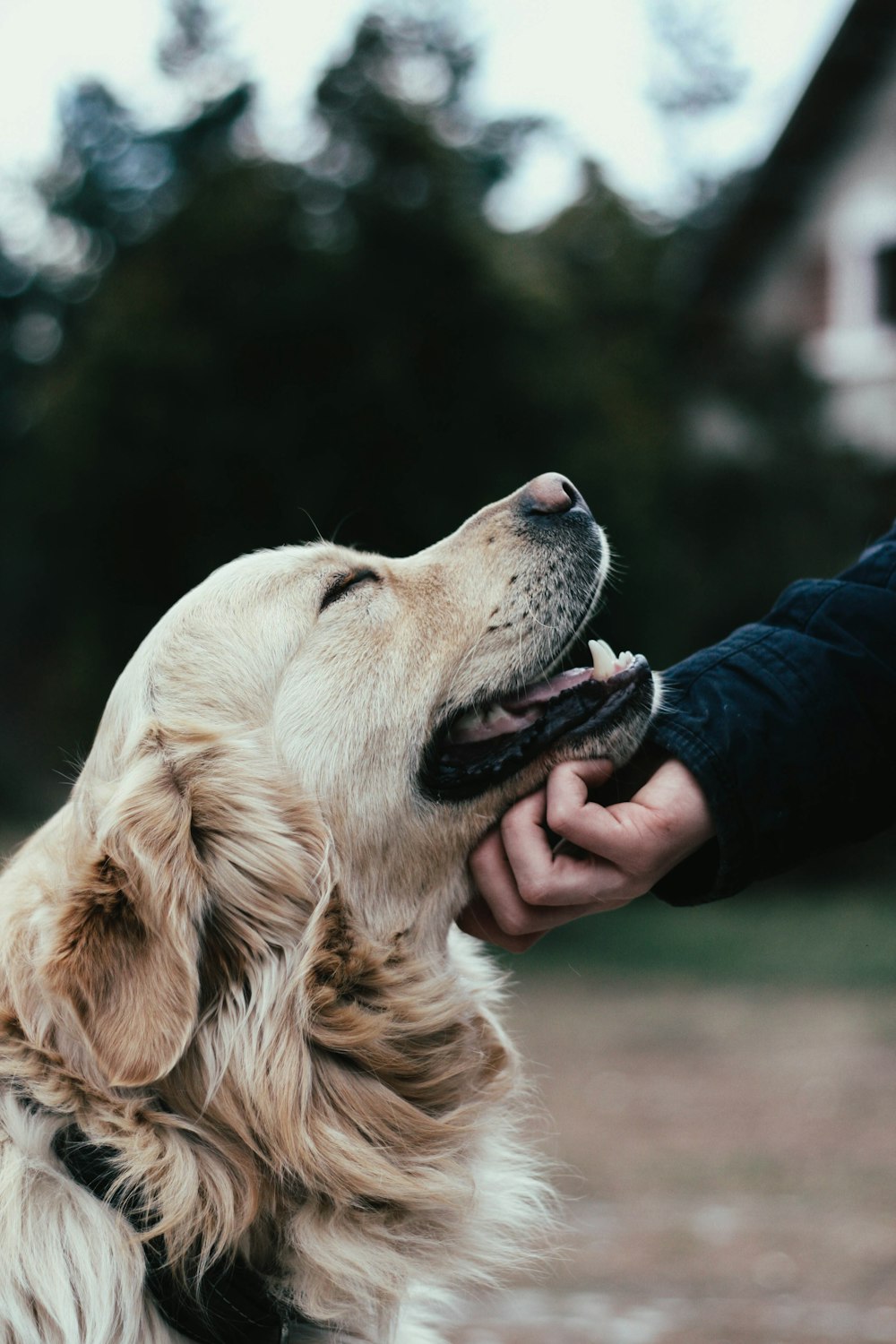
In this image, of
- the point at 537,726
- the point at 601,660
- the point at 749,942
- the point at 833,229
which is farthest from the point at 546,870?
the point at 833,229

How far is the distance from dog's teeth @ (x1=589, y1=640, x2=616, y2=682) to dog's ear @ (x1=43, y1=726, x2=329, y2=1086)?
0.68 m

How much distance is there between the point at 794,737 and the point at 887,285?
13.2m

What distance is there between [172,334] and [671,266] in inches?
339

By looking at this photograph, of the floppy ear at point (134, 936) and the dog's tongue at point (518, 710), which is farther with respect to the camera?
the dog's tongue at point (518, 710)

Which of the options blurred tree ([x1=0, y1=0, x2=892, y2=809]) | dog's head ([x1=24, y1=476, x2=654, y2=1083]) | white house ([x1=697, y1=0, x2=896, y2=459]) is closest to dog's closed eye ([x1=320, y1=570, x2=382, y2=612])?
dog's head ([x1=24, y1=476, x2=654, y2=1083])

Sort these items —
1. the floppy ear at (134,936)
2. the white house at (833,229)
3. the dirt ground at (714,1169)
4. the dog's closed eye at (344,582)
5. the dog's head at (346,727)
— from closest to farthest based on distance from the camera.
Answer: the floppy ear at (134,936) < the dog's head at (346,727) < the dog's closed eye at (344,582) < the dirt ground at (714,1169) < the white house at (833,229)

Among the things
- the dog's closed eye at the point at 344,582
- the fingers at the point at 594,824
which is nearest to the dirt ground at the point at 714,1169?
the fingers at the point at 594,824

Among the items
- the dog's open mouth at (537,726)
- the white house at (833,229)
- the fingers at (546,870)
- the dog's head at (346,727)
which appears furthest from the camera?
Result: the white house at (833,229)

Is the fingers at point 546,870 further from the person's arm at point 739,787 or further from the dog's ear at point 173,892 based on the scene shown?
the dog's ear at point 173,892

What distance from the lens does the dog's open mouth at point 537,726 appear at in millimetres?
2961

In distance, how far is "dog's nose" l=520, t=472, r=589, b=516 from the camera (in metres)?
3.19

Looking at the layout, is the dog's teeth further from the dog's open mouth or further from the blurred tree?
the blurred tree

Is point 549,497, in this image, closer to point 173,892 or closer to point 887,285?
point 173,892

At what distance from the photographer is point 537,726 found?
9.80ft
